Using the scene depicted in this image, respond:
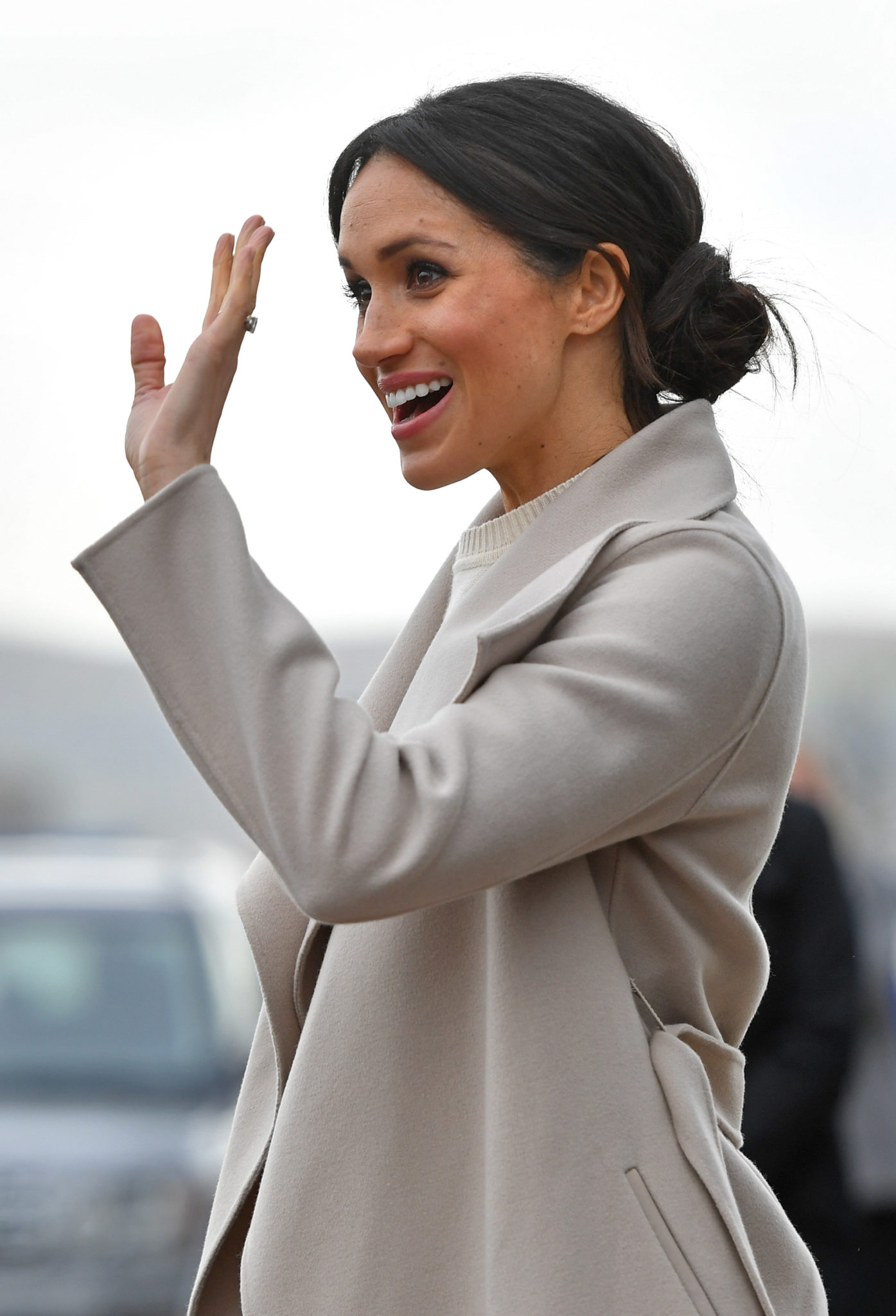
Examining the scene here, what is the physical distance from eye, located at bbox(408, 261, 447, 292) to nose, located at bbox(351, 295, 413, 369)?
0.02 m

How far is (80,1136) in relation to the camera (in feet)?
13.1

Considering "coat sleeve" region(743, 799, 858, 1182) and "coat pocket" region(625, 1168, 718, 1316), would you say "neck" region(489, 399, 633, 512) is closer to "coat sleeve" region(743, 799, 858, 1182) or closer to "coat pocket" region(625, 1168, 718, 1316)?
"coat pocket" region(625, 1168, 718, 1316)

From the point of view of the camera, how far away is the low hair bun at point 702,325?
150cm

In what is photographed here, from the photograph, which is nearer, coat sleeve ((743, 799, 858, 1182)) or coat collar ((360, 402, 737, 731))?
coat collar ((360, 402, 737, 731))

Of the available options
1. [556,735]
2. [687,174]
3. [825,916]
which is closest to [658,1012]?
[556,735]

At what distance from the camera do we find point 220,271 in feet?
4.64

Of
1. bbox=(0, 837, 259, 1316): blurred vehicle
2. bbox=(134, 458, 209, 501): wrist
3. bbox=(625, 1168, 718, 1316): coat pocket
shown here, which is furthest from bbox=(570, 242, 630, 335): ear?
bbox=(0, 837, 259, 1316): blurred vehicle

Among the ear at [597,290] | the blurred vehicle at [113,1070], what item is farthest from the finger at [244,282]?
the blurred vehicle at [113,1070]

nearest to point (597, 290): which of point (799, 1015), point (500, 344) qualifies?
point (500, 344)

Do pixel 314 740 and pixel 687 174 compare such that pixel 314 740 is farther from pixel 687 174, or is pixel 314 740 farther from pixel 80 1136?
pixel 80 1136

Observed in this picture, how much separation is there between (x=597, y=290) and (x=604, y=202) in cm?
7

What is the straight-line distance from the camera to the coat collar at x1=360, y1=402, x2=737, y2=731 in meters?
1.34

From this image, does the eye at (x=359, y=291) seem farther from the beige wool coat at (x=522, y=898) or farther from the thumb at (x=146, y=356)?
the beige wool coat at (x=522, y=898)

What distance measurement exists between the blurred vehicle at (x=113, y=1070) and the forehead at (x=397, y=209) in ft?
9.49
